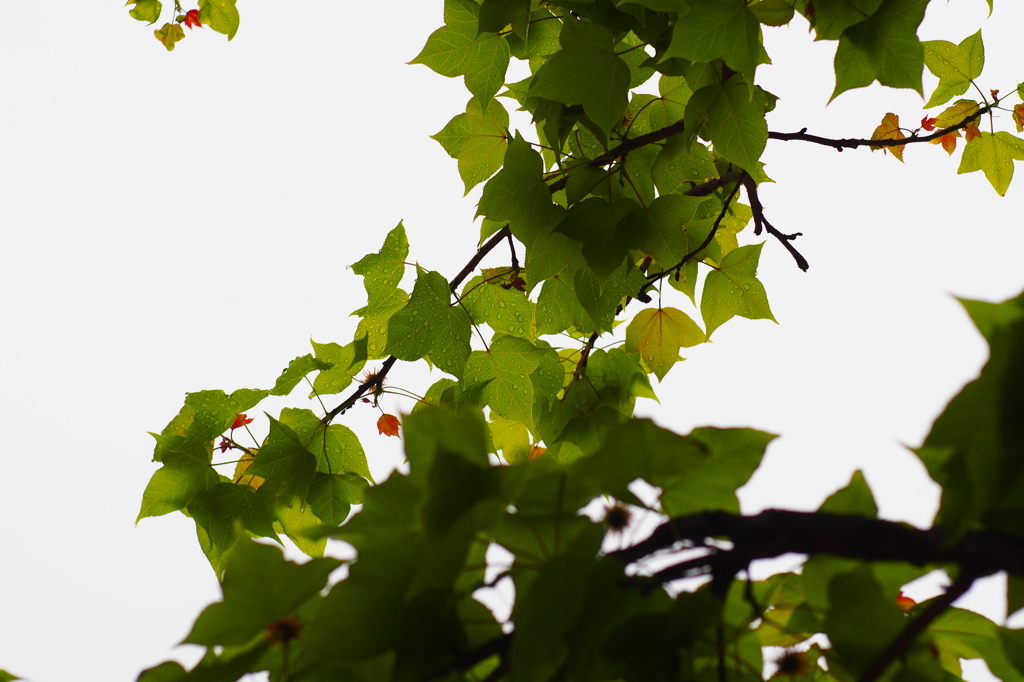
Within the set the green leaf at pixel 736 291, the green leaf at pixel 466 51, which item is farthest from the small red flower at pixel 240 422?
the green leaf at pixel 736 291

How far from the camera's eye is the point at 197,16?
4.78 ft

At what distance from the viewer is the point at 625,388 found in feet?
3.17

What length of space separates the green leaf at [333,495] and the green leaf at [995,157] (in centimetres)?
98

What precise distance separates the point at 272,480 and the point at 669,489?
741 mm

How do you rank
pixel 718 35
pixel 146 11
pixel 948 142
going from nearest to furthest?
pixel 718 35, pixel 948 142, pixel 146 11

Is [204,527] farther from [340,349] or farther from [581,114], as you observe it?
[581,114]

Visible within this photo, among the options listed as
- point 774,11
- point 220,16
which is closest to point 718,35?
point 774,11

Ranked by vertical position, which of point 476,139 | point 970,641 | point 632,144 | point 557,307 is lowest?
point 970,641

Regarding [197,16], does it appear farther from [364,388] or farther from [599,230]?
[599,230]

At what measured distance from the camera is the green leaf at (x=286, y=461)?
0.90m

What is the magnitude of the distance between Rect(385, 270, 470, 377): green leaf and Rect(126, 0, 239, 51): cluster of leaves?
97 cm

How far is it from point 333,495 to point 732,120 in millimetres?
668

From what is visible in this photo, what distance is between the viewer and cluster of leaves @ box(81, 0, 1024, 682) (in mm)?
258

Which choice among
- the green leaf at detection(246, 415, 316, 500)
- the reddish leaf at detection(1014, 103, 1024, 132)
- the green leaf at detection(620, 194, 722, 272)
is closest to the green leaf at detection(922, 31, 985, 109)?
the reddish leaf at detection(1014, 103, 1024, 132)
